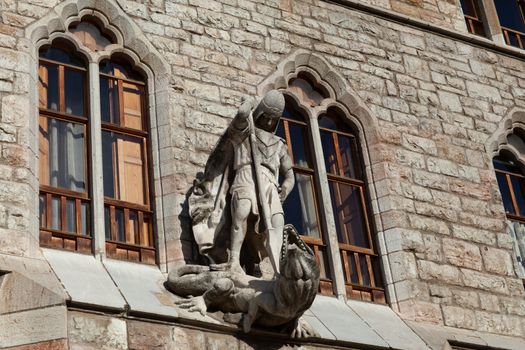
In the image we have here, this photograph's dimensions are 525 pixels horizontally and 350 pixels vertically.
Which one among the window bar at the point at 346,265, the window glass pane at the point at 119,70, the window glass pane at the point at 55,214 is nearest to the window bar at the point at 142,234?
the window glass pane at the point at 55,214

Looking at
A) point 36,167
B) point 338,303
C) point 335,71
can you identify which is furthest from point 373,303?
point 36,167

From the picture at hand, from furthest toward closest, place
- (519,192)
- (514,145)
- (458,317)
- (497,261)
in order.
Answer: (514,145), (519,192), (497,261), (458,317)

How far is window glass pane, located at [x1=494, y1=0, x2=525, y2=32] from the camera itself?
15.0 meters

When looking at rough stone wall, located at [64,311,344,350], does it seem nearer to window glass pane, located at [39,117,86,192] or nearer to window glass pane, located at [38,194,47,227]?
window glass pane, located at [38,194,47,227]

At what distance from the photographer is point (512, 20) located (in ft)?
49.7

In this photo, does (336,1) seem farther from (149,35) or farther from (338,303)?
(338,303)

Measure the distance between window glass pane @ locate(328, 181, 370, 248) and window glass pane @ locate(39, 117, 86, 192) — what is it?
8.87ft

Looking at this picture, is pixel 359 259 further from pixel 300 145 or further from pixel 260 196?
pixel 260 196

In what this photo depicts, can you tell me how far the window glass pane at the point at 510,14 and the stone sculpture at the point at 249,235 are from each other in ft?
17.5

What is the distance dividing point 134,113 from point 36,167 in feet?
4.68

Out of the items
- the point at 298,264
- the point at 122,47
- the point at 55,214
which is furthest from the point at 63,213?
the point at 298,264

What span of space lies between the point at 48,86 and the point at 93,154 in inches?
32.5

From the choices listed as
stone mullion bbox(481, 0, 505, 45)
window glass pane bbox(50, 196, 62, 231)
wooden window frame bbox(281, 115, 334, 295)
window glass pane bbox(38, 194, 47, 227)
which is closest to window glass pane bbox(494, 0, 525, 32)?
stone mullion bbox(481, 0, 505, 45)

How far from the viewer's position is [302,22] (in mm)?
12680
